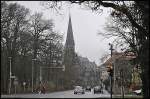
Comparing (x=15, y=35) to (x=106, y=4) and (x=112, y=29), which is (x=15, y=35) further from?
(x=106, y=4)

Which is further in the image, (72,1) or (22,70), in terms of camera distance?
(22,70)

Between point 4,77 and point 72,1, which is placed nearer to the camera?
point 72,1

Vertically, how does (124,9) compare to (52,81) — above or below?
above

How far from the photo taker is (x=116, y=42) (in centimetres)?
4544

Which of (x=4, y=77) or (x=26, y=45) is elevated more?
(x=26, y=45)

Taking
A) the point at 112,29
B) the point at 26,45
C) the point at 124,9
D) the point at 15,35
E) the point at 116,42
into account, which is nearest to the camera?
the point at 124,9

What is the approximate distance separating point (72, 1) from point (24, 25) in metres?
46.1

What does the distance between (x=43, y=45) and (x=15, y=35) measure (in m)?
10.8

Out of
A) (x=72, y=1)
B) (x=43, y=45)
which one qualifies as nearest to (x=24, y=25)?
(x=43, y=45)

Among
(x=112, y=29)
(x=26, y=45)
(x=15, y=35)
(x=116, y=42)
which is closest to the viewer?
(x=116, y=42)

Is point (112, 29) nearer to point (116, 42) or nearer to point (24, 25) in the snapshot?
point (116, 42)

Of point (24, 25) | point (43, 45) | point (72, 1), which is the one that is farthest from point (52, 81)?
point (72, 1)

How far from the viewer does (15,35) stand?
7294cm

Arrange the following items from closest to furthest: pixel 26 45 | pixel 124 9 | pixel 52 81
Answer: pixel 124 9
pixel 26 45
pixel 52 81
